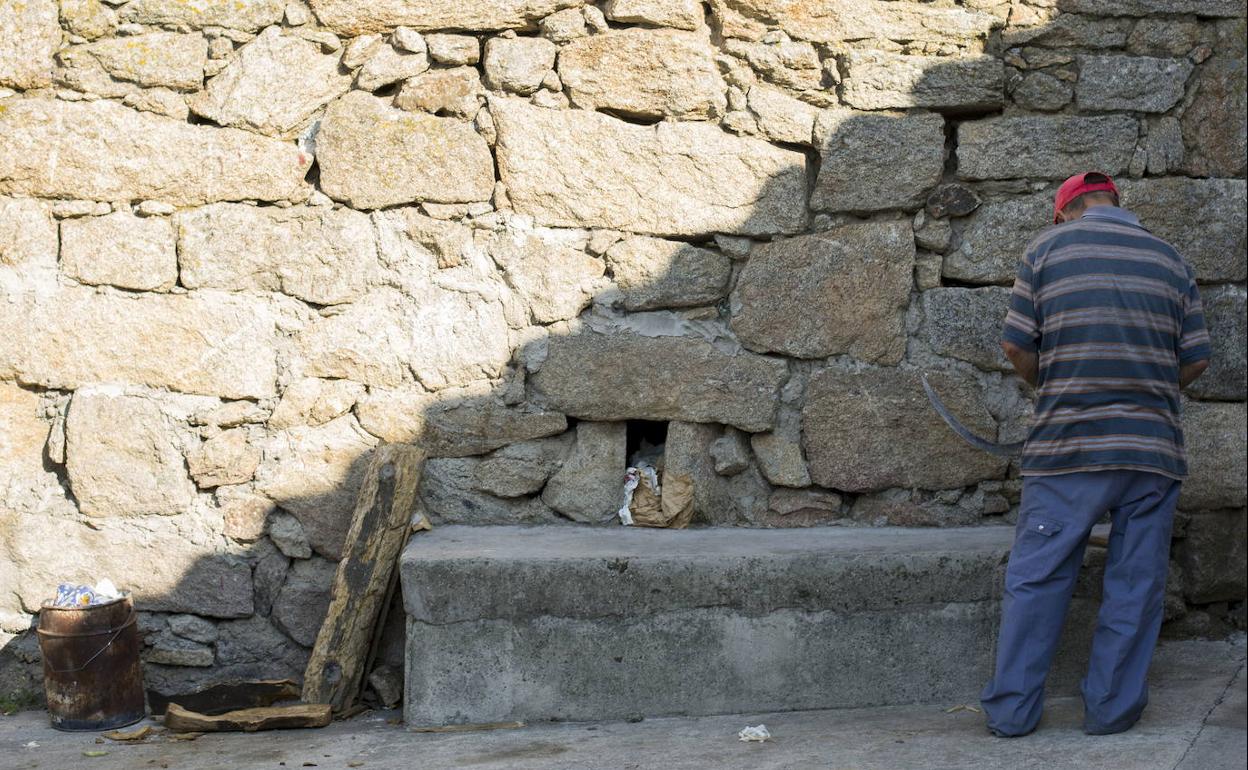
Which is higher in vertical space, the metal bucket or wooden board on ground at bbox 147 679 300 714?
the metal bucket

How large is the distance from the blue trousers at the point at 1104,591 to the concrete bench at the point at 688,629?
1.20ft

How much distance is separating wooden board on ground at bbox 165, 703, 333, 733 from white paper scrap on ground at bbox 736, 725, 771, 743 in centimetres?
126

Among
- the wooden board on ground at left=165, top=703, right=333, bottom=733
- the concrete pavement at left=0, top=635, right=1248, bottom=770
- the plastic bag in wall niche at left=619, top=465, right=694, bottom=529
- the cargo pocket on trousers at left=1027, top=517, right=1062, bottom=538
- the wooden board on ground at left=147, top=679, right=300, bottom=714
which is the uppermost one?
the cargo pocket on trousers at left=1027, top=517, right=1062, bottom=538

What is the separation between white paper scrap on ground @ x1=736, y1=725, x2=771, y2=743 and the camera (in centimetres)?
348

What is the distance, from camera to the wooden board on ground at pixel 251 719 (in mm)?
3688

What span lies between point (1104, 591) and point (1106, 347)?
0.68m

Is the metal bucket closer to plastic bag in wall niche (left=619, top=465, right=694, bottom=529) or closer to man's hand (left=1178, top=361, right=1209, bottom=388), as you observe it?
plastic bag in wall niche (left=619, top=465, right=694, bottom=529)

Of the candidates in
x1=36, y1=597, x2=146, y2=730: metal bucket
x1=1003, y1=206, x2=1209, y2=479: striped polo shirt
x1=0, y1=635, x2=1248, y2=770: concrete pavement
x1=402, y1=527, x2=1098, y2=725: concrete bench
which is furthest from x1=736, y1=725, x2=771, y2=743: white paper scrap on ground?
x1=36, y1=597, x2=146, y2=730: metal bucket

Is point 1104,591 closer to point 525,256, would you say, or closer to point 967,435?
point 967,435

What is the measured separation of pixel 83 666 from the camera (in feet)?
12.5

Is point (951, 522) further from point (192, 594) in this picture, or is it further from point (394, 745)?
point (192, 594)

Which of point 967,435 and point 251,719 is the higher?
point 967,435

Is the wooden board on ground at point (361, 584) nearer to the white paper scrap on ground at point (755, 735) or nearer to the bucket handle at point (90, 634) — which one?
the bucket handle at point (90, 634)

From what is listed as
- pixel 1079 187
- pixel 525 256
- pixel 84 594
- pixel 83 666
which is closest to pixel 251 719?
pixel 83 666
